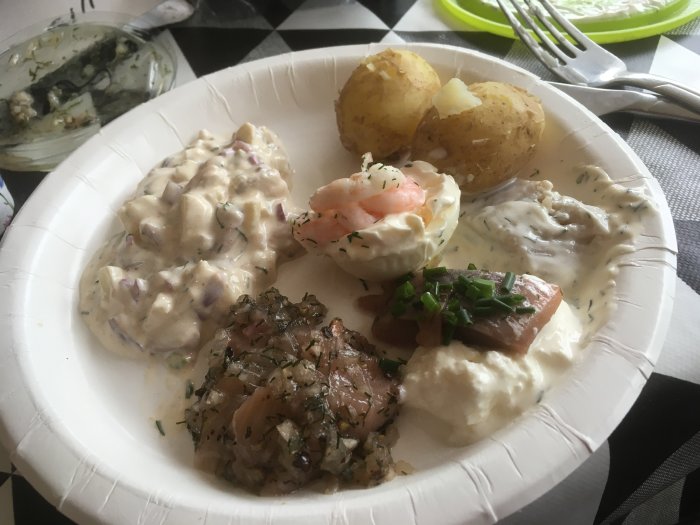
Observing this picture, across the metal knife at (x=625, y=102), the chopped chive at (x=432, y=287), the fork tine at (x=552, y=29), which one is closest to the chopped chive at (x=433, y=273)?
the chopped chive at (x=432, y=287)

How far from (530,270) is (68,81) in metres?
1.55

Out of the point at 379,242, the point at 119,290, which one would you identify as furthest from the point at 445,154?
the point at 119,290

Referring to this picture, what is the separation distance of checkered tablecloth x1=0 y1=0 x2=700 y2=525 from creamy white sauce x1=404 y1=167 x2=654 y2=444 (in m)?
0.16

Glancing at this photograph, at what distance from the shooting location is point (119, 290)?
135 cm

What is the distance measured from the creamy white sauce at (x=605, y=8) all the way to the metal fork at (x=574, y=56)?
0.59ft

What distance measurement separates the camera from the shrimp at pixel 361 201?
1.33 meters

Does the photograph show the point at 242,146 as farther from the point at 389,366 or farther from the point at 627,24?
the point at 627,24

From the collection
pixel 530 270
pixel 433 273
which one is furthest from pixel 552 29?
pixel 433 273

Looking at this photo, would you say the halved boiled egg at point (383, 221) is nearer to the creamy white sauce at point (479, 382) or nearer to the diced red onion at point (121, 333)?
the creamy white sauce at point (479, 382)

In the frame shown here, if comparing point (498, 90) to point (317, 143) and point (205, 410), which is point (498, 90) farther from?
point (205, 410)

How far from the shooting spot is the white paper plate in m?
0.98

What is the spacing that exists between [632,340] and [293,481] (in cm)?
66

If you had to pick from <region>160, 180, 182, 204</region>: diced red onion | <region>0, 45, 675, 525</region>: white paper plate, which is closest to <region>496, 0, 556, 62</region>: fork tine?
<region>0, 45, 675, 525</region>: white paper plate

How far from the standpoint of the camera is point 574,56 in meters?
1.90
